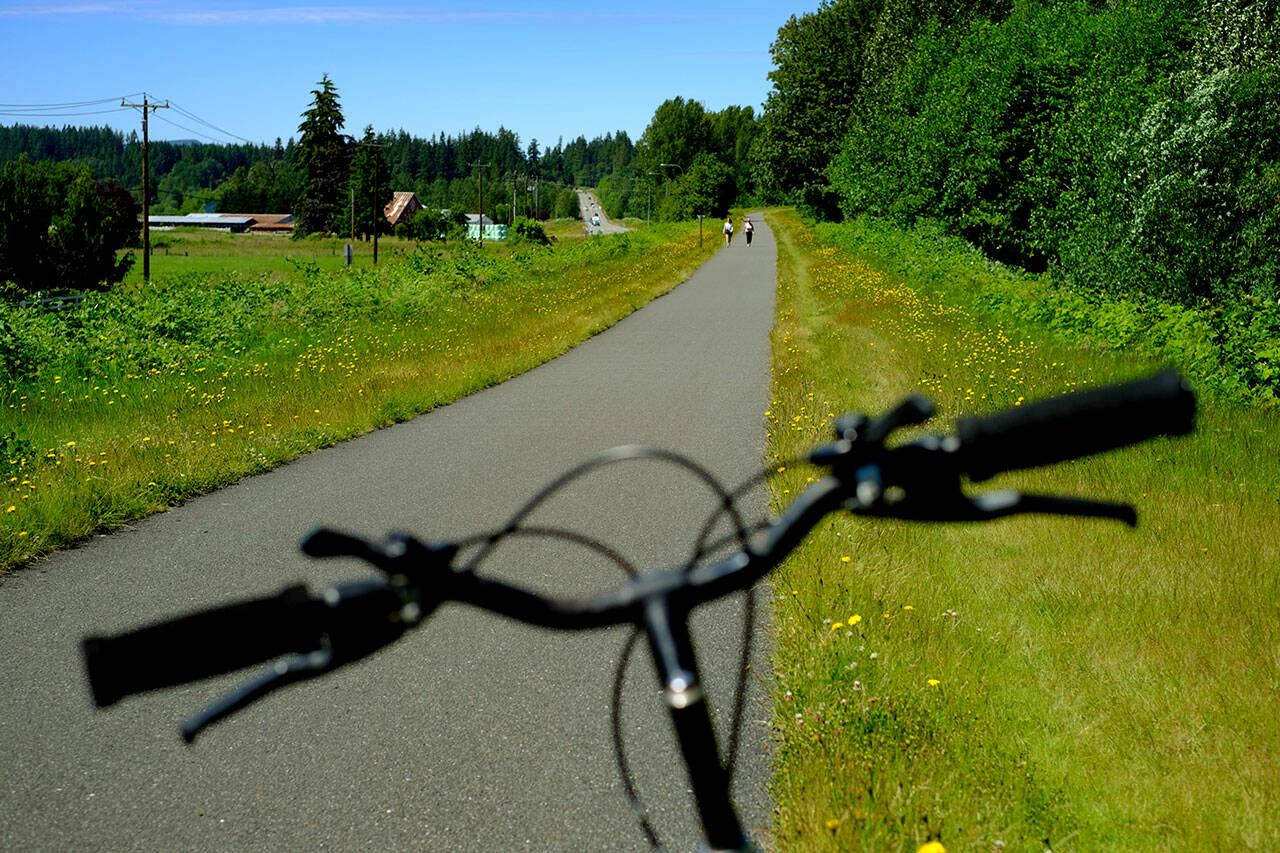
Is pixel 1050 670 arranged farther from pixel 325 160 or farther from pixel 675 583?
pixel 325 160

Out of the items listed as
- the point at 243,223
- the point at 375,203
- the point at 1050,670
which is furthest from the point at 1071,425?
the point at 243,223

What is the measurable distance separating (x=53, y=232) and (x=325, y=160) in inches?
2156

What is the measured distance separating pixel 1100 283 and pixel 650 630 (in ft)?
70.7

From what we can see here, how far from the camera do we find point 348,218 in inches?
3932

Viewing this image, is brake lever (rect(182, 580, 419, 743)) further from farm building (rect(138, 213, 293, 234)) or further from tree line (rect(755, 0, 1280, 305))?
farm building (rect(138, 213, 293, 234))

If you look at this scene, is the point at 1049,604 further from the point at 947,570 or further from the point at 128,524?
the point at 128,524

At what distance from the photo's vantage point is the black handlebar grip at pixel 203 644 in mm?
898

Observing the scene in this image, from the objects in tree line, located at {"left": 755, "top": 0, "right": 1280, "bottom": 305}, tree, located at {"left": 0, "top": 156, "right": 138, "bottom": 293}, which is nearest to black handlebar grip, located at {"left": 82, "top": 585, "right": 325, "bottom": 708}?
tree line, located at {"left": 755, "top": 0, "right": 1280, "bottom": 305}

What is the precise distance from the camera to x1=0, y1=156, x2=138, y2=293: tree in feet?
151

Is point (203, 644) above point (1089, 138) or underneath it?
underneath

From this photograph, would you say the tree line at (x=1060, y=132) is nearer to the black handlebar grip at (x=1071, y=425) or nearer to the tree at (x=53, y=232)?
the black handlebar grip at (x=1071, y=425)

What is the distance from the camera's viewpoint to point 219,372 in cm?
1338

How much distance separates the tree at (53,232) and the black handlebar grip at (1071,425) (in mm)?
51245

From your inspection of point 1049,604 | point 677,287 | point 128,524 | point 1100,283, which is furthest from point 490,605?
point 677,287
